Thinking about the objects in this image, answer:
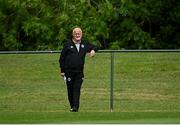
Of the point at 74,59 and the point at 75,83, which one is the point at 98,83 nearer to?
the point at 75,83

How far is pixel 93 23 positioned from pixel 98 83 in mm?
5837

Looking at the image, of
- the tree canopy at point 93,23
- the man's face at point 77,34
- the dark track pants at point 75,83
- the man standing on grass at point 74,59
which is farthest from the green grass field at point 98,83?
the man's face at point 77,34

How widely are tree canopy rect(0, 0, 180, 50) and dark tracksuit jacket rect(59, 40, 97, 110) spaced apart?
1172 cm

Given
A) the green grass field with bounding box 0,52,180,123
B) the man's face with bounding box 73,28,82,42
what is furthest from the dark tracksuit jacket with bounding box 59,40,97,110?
the green grass field with bounding box 0,52,180,123

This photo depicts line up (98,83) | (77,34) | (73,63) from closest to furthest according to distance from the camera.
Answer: (77,34) < (73,63) < (98,83)

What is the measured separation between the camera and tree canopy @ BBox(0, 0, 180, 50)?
28.1 meters

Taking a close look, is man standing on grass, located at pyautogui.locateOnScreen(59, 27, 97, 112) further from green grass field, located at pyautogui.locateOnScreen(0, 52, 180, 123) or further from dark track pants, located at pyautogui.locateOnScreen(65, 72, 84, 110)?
green grass field, located at pyautogui.locateOnScreen(0, 52, 180, 123)

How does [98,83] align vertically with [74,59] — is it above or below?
below

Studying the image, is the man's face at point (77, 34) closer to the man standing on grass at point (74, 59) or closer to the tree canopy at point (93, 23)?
the man standing on grass at point (74, 59)

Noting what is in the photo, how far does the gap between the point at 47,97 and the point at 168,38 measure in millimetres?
12371

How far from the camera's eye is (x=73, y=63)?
1552 centimetres

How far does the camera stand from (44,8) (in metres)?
29.0

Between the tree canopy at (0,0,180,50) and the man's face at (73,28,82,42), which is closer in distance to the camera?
the man's face at (73,28,82,42)

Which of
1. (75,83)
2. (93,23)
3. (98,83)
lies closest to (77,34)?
(75,83)
